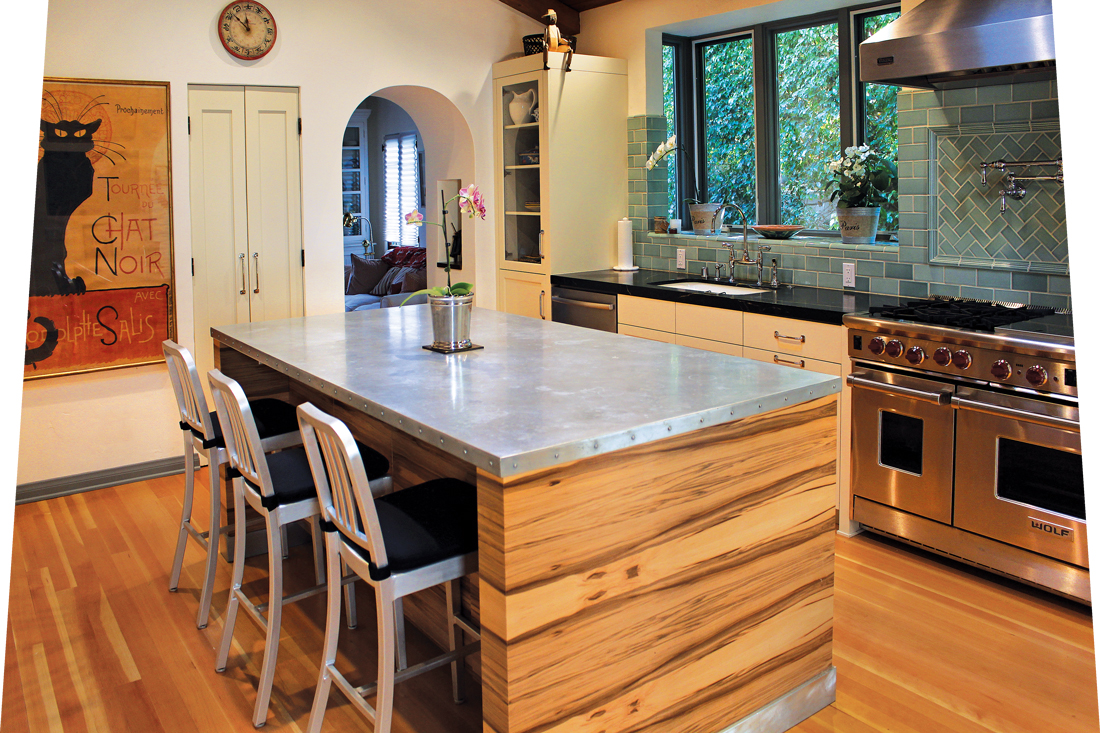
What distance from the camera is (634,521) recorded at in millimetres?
2094

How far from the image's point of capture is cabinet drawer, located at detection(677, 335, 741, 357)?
432cm

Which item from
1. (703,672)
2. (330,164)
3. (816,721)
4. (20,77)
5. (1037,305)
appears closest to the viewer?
(20,77)

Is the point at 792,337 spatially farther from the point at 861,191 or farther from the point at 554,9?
the point at 554,9

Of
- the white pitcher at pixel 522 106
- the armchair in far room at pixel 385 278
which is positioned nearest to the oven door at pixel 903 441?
the white pitcher at pixel 522 106

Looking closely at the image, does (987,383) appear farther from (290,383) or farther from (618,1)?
(618,1)

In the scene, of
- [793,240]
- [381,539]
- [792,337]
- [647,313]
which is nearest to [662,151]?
[793,240]

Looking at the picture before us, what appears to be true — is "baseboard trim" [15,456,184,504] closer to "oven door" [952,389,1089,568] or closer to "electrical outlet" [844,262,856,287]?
"electrical outlet" [844,262,856,287]

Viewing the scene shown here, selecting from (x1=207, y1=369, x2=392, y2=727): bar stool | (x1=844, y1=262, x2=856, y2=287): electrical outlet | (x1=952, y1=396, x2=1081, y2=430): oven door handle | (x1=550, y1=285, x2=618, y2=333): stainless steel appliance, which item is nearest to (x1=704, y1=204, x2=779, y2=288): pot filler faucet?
(x1=844, y1=262, x2=856, y2=287): electrical outlet

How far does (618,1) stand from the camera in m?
5.71

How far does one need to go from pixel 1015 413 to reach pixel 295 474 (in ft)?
8.27

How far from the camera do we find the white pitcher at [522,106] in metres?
5.59

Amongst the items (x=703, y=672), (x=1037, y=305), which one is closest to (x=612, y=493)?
(x=703, y=672)

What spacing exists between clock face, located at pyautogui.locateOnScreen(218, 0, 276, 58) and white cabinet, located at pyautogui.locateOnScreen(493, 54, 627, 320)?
4.97 feet

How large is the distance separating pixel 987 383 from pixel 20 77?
3.13 meters
